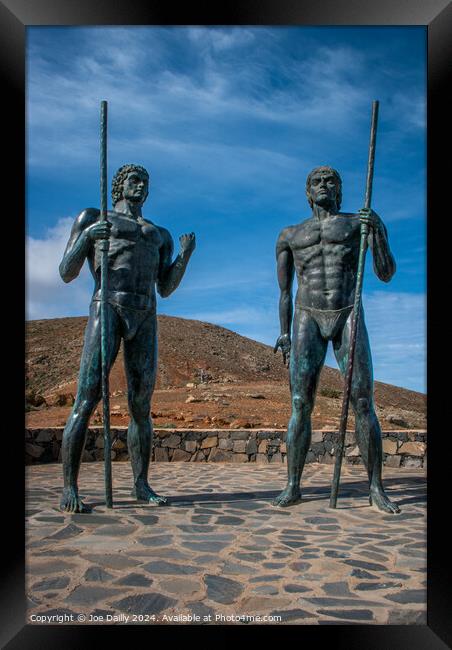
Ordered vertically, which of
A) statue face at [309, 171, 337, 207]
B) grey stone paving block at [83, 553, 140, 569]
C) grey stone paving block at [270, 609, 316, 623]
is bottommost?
grey stone paving block at [83, 553, 140, 569]

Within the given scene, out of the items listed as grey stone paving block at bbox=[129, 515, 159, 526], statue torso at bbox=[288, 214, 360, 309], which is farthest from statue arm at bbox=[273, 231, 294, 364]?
grey stone paving block at bbox=[129, 515, 159, 526]

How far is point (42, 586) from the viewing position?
301 centimetres

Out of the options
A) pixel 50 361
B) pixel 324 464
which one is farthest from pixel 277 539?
pixel 50 361

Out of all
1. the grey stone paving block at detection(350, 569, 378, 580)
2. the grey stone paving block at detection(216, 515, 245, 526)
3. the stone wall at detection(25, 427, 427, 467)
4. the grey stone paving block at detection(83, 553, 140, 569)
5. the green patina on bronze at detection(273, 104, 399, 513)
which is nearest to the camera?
the grey stone paving block at detection(350, 569, 378, 580)

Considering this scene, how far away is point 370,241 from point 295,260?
0.70 meters

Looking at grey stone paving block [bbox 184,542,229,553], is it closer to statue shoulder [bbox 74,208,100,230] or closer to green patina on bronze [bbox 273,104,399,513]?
green patina on bronze [bbox 273,104,399,513]

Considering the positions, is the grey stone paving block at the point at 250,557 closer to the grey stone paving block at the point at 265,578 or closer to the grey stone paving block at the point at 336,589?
the grey stone paving block at the point at 265,578

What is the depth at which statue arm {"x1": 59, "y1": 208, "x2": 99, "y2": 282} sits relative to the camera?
16.1 ft

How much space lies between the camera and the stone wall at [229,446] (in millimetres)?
9180

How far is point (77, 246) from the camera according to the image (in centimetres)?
491

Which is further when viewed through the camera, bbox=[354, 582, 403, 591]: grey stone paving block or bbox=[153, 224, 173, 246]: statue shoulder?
bbox=[153, 224, 173, 246]: statue shoulder

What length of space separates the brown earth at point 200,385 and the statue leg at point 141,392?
6.92 metres

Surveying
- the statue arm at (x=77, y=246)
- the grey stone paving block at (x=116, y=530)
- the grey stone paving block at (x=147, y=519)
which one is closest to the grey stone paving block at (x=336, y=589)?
the grey stone paving block at (x=116, y=530)
